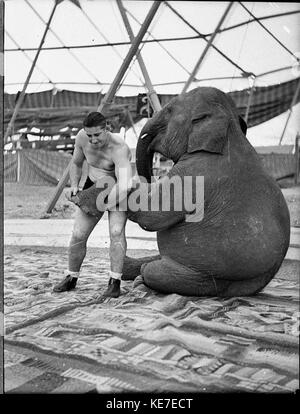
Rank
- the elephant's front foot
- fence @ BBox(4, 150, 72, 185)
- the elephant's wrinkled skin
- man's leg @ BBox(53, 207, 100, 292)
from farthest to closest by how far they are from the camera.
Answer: fence @ BBox(4, 150, 72, 185)
the elephant's front foot
man's leg @ BBox(53, 207, 100, 292)
the elephant's wrinkled skin

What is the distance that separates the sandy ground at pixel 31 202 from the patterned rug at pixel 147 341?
1.59 meters

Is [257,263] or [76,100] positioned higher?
[76,100]

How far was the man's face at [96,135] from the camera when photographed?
1513mm

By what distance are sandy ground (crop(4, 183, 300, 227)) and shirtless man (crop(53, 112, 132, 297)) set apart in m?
1.53

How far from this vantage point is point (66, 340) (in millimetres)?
1153

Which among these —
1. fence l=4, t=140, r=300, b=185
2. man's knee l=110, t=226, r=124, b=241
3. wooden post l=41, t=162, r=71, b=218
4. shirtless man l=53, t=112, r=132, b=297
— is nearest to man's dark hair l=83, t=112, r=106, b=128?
shirtless man l=53, t=112, r=132, b=297

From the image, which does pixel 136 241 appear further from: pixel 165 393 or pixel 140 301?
pixel 165 393

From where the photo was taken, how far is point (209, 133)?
1.50m

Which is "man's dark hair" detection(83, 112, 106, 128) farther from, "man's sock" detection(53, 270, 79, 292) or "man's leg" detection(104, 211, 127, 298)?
"man's sock" detection(53, 270, 79, 292)

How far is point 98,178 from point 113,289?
391mm

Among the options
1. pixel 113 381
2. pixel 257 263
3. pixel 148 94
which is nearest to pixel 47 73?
pixel 148 94

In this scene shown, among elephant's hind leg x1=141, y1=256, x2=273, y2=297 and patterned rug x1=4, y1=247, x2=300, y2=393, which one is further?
elephant's hind leg x1=141, y1=256, x2=273, y2=297

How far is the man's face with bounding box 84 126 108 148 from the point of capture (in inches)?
59.6

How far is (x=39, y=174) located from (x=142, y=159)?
2639 mm
